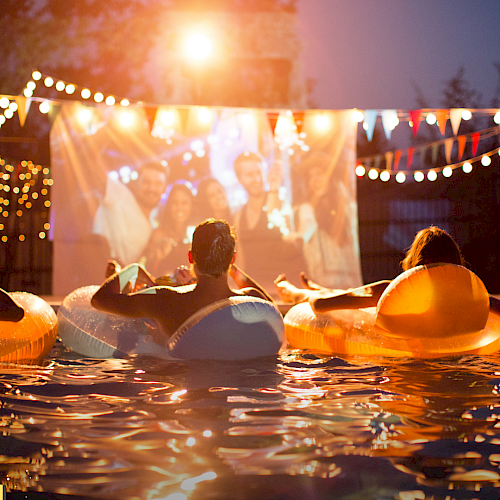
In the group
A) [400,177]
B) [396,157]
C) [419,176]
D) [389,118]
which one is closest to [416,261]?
[389,118]

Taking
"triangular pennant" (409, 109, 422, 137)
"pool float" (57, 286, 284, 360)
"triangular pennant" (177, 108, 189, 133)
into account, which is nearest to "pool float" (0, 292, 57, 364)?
"pool float" (57, 286, 284, 360)

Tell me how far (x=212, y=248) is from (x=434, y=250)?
1485mm

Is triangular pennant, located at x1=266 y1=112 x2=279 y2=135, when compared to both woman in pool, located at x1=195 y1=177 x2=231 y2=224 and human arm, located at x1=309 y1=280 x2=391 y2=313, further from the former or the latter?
human arm, located at x1=309 y1=280 x2=391 y2=313

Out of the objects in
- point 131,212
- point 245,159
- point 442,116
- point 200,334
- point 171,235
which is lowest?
point 200,334

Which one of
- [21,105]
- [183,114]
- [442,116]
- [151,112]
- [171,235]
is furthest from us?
[171,235]

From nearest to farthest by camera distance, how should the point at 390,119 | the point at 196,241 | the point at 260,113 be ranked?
the point at 196,241
the point at 390,119
the point at 260,113

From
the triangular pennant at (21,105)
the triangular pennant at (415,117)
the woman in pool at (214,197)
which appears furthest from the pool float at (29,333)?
the triangular pennant at (415,117)

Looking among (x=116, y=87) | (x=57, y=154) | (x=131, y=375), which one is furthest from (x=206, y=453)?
(x=116, y=87)

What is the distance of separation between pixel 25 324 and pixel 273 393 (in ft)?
6.03

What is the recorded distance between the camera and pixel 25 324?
3303mm

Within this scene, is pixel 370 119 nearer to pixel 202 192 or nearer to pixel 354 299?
pixel 202 192

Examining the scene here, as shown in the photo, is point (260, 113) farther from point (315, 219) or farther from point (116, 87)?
point (116, 87)

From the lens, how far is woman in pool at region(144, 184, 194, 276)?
891 centimetres

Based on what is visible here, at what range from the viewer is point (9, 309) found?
3217 millimetres
